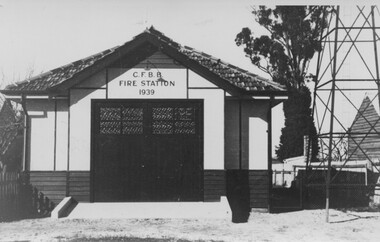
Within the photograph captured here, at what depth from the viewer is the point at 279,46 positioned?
102 ft

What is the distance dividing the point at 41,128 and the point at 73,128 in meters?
1.15

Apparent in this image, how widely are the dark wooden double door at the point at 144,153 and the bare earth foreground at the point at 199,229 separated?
1512 millimetres

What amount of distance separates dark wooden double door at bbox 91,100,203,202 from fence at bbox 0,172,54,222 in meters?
1.67

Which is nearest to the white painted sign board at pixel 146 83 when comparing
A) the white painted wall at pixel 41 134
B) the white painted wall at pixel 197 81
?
the white painted wall at pixel 197 81

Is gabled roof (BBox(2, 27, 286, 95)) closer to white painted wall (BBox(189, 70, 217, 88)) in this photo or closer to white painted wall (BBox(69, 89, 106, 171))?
white painted wall (BBox(189, 70, 217, 88))

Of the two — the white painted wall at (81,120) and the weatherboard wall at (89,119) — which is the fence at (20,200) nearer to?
the weatherboard wall at (89,119)

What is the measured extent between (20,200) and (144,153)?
3.89 meters

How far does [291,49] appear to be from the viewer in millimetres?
31031

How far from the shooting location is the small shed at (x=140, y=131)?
12.9 metres

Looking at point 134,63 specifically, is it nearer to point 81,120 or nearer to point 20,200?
point 81,120

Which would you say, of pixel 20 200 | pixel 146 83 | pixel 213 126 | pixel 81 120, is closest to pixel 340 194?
pixel 213 126

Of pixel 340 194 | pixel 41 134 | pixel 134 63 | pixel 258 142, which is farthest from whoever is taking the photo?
pixel 340 194

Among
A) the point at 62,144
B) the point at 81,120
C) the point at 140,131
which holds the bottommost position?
the point at 62,144

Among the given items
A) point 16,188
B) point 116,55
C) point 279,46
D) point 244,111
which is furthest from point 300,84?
point 16,188
